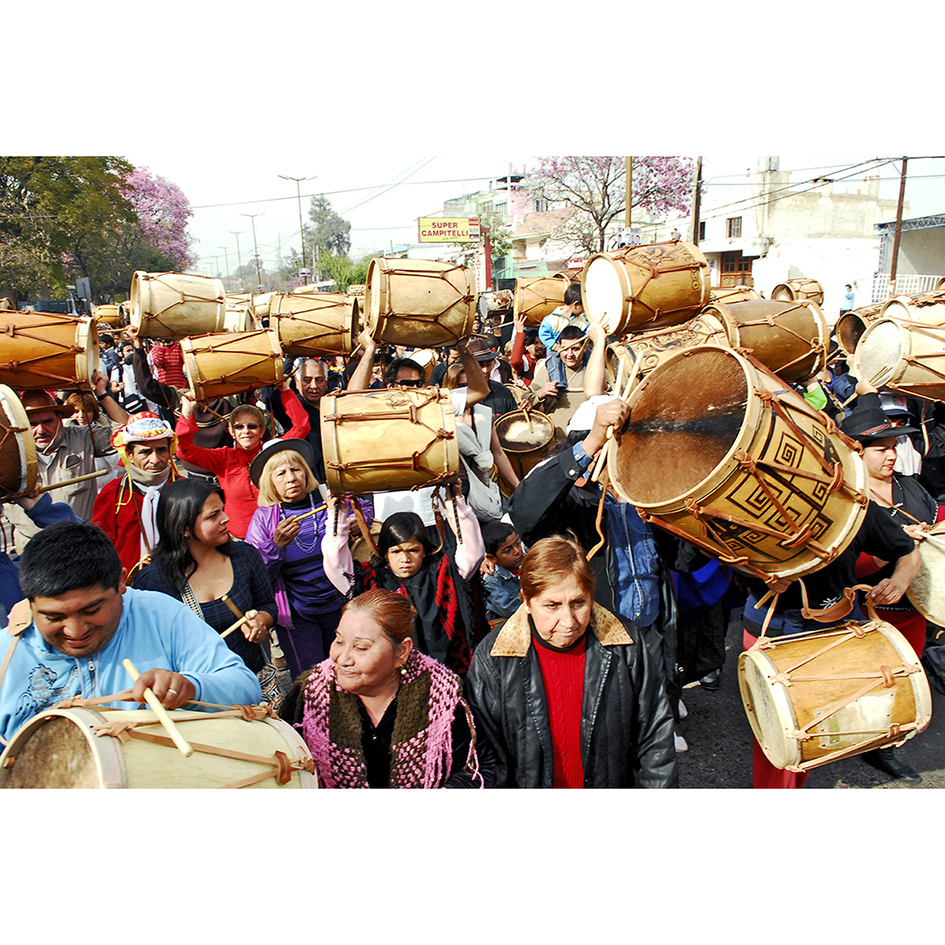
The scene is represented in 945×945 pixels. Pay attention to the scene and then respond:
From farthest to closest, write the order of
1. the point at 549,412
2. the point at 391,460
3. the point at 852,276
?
1. the point at 852,276
2. the point at 549,412
3. the point at 391,460

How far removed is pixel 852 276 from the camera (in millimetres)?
27750

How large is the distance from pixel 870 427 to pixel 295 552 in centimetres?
296

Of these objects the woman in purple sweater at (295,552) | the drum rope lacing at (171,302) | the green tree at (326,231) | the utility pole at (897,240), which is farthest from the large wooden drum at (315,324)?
the green tree at (326,231)

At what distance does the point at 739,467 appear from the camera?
→ 2.17 meters

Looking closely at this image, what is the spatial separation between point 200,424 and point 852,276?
96.1 ft

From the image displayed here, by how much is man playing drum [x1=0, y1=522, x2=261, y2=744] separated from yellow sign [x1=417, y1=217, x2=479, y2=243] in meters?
41.1

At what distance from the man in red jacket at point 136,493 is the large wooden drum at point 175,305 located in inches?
61.4

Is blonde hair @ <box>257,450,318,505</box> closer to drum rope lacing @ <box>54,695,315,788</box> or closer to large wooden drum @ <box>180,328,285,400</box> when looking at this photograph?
large wooden drum @ <box>180,328,285,400</box>

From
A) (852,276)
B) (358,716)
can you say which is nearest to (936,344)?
(358,716)

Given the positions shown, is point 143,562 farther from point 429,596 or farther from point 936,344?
point 936,344

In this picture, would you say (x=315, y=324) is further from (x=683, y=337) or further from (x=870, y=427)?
(x=870, y=427)

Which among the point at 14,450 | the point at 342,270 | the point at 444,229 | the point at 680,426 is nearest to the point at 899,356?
the point at 680,426

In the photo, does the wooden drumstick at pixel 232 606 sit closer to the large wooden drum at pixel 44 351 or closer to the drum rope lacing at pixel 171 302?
the large wooden drum at pixel 44 351

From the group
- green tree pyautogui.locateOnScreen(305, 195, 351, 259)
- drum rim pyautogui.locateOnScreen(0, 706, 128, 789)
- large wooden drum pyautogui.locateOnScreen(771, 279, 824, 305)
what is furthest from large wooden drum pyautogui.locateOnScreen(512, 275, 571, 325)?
green tree pyautogui.locateOnScreen(305, 195, 351, 259)
